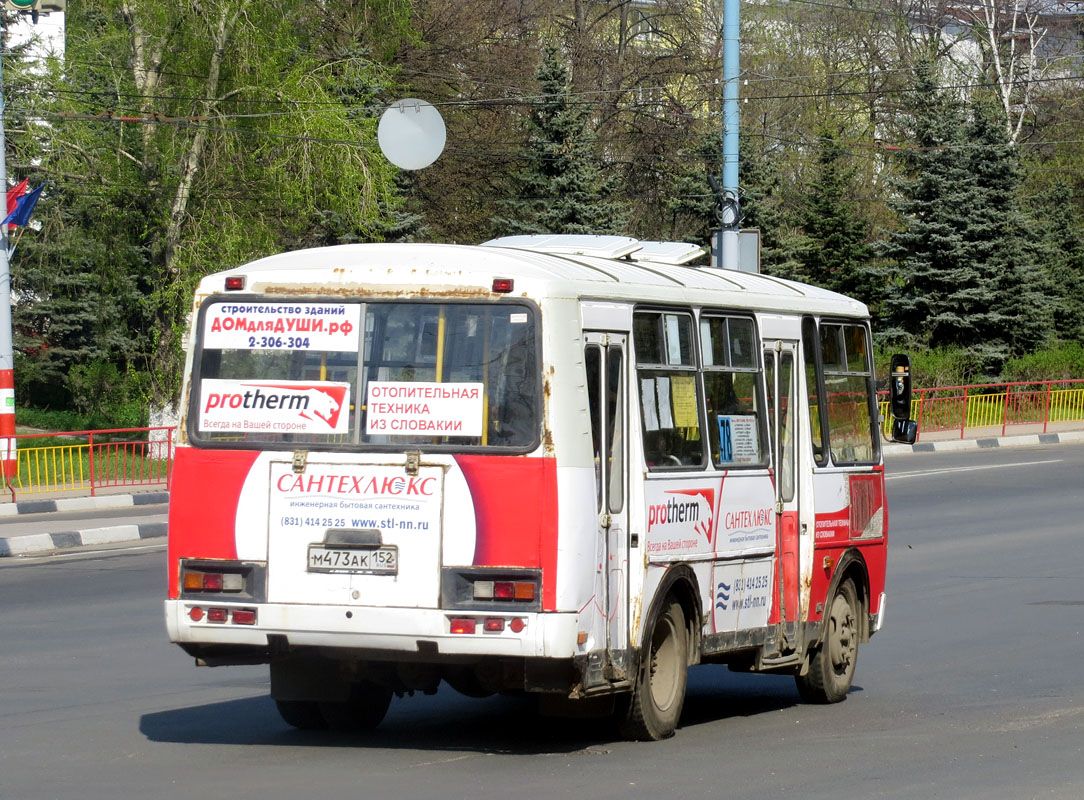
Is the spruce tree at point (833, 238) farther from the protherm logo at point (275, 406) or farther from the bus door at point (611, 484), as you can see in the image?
the protherm logo at point (275, 406)

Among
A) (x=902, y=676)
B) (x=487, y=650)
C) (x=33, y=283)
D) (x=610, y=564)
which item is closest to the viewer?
(x=487, y=650)

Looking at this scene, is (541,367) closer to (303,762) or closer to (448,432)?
(448,432)

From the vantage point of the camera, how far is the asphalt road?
23.6ft

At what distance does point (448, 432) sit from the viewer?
7578 mm

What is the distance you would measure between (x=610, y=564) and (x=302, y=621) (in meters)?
1.45

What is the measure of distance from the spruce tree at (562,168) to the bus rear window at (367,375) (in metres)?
29.9

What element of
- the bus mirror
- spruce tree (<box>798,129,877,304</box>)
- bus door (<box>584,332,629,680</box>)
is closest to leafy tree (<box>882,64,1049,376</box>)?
spruce tree (<box>798,129,877,304</box>)

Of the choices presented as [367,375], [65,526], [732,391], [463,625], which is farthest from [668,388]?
[65,526]

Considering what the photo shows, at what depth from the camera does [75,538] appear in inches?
762

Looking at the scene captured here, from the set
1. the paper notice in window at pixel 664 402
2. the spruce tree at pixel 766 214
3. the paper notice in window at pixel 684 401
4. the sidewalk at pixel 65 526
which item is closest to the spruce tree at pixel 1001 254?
the spruce tree at pixel 766 214

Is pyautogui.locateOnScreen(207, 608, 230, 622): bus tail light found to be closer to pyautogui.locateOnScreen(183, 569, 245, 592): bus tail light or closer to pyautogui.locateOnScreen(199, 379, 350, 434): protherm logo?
pyautogui.locateOnScreen(183, 569, 245, 592): bus tail light

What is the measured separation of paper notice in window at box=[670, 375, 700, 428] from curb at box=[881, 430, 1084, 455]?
75.4ft

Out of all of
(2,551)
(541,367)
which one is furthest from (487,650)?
(2,551)

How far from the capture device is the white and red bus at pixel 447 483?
24.3ft
